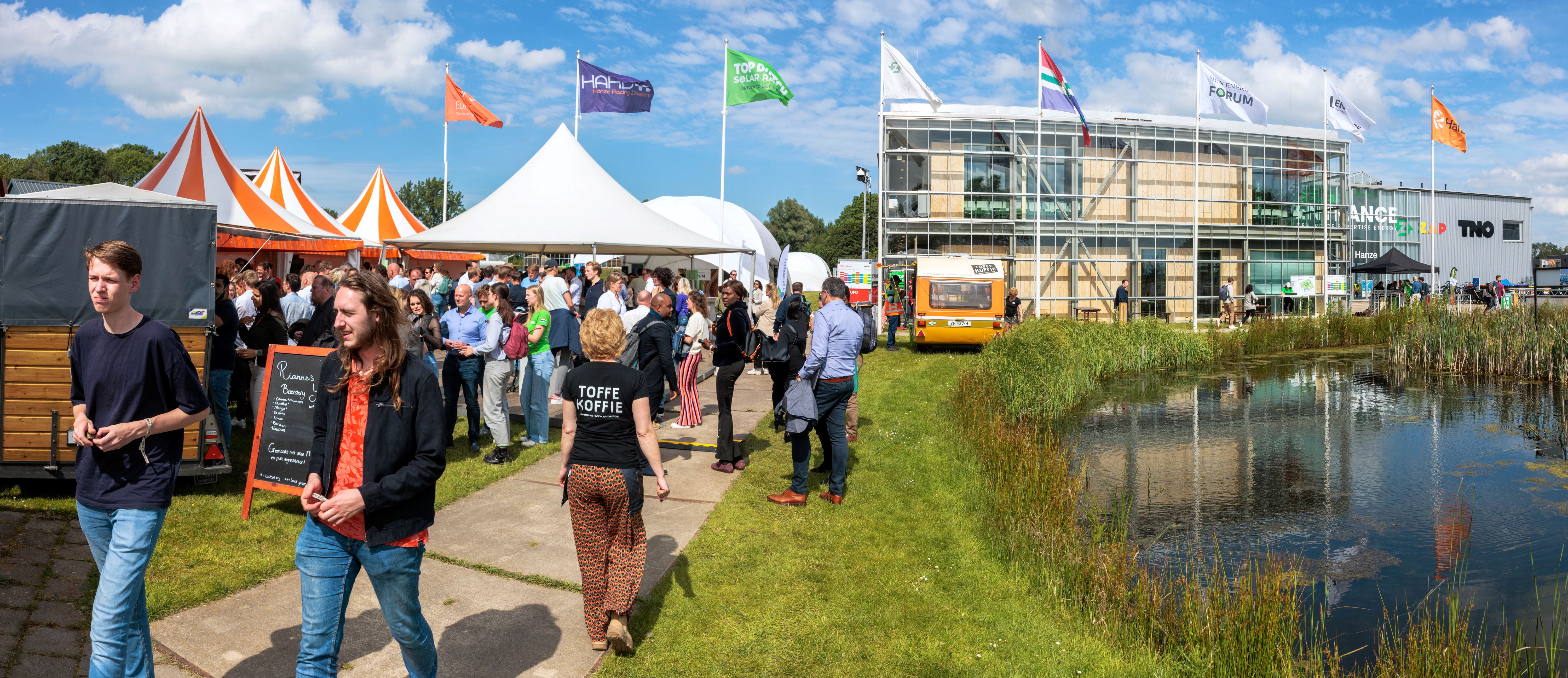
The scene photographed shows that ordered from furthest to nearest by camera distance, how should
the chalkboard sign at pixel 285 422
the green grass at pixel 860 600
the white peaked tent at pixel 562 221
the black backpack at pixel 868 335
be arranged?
the white peaked tent at pixel 562 221 < the black backpack at pixel 868 335 < the chalkboard sign at pixel 285 422 < the green grass at pixel 860 600

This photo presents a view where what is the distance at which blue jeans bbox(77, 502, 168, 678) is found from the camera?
3273mm

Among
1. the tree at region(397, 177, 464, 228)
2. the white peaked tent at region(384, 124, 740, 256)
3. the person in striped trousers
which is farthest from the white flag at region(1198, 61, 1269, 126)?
the tree at region(397, 177, 464, 228)

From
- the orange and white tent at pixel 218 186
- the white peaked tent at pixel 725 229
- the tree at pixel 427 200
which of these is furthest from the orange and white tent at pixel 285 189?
the tree at pixel 427 200

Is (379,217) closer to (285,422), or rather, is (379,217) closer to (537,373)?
(537,373)

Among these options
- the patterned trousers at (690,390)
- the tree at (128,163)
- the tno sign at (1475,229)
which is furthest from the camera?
the tree at (128,163)

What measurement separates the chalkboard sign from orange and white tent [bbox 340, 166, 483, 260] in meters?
19.5

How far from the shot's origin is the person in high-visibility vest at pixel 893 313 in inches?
877

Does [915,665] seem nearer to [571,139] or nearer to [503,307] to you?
[503,307]

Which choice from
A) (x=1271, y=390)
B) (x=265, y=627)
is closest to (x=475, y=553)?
(x=265, y=627)

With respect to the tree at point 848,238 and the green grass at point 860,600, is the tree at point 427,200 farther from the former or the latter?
the green grass at point 860,600

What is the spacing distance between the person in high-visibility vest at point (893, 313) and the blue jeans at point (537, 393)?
13.6 metres

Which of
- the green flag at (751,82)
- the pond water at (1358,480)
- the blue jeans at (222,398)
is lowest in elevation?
the pond water at (1358,480)

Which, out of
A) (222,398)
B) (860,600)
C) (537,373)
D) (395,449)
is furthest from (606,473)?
(222,398)

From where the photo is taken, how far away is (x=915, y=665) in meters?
4.57
